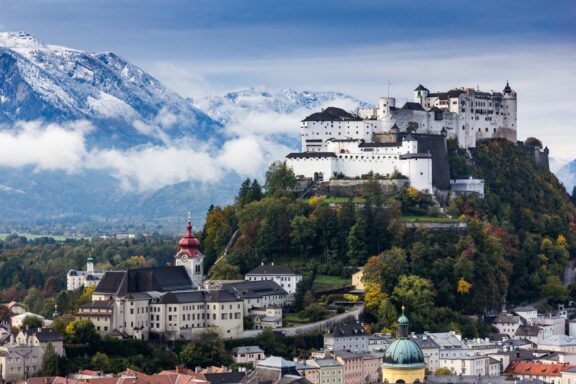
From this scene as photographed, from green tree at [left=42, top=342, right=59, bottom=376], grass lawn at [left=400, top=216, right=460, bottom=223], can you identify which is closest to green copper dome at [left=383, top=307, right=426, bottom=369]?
green tree at [left=42, top=342, right=59, bottom=376]

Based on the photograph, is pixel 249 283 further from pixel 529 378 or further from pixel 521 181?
pixel 521 181

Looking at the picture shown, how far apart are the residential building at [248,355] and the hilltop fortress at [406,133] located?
3170cm

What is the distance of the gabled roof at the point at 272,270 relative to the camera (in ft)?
342

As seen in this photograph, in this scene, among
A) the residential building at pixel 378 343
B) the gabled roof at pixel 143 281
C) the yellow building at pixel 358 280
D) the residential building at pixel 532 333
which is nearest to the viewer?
the gabled roof at pixel 143 281

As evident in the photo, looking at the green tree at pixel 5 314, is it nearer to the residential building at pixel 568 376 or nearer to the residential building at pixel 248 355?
the residential building at pixel 248 355

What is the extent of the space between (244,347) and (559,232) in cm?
4345

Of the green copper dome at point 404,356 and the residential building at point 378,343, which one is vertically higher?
the green copper dome at point 404,356

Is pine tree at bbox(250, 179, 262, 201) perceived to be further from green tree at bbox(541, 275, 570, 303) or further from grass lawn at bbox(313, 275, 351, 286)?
green tree at bbox(541, 275, 570, 303)

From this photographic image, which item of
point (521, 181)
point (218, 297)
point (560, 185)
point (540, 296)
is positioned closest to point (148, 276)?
point (218, 297)

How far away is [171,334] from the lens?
305 ft

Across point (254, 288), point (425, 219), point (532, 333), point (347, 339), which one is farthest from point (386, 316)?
point (425, 219)

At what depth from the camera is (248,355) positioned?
298 feet

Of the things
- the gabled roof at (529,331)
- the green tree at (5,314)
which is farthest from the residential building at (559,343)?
the green tree at (5,314)

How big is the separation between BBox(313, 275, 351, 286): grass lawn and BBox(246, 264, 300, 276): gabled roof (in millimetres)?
2496
